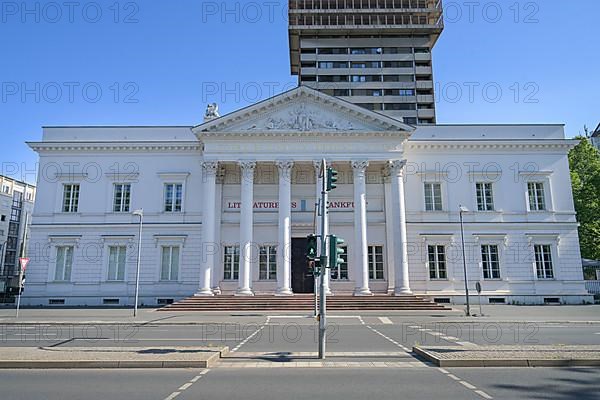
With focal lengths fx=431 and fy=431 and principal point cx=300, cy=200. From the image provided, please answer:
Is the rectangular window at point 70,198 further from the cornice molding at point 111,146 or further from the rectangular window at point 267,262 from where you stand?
the rectangular window at point 267,262

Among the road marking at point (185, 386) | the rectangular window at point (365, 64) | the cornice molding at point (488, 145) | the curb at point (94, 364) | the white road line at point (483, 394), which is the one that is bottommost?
the white road line at point (483, 394)

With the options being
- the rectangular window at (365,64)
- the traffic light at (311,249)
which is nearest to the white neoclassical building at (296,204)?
the traffic light at (311,249)

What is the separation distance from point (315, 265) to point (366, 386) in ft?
12.6

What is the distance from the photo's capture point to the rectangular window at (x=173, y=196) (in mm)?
33094

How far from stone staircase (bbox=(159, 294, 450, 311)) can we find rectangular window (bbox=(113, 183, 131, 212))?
32.5ft

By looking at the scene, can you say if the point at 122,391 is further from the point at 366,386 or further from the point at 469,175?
the point at 469,175

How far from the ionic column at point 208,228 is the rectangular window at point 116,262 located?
7385 millimetres

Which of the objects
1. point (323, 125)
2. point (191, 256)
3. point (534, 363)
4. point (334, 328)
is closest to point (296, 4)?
point (323, 125)

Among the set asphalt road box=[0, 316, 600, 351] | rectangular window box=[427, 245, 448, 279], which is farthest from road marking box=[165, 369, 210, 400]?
rectangular window box=[427, 245, 448, 279]

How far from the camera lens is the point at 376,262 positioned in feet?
105

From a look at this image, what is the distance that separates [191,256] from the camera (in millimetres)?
32188

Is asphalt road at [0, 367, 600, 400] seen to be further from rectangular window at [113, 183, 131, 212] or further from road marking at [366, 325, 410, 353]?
rectangular window at [113, 183, 131, 212]

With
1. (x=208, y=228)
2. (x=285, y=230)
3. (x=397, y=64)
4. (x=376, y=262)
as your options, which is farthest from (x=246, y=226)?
(x=397, y=64)

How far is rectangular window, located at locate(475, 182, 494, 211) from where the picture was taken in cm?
3309
